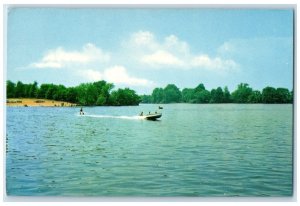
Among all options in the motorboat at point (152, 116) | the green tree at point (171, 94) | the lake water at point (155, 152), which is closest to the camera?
the lake water at point (155, 152)

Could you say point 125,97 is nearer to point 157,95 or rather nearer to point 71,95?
point 157,95

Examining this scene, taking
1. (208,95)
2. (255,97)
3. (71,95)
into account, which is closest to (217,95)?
(208,95)

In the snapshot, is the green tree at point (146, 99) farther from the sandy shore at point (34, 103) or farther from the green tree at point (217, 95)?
the sandy shore at point (34, 103)

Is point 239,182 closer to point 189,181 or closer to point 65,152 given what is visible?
point 189,181

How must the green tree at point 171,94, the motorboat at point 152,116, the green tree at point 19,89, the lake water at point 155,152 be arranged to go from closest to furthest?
the lake water at point 155,152
the green tree at point 19,89
the green tree at point 171,94
the motorboat at point 152,116

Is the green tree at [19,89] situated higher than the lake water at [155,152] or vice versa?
the green tree at [19,89]

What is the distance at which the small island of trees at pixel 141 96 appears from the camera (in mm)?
5004

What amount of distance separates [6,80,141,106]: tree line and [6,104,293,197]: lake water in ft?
0.50

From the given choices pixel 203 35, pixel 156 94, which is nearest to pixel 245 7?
pixel 203 35

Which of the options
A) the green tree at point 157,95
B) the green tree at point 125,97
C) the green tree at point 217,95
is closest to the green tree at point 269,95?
the green tree at point 217,95

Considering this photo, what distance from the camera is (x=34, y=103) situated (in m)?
5.20

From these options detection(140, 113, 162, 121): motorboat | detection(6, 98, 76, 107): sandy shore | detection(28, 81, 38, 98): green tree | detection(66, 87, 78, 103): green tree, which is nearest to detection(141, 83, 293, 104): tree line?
detection(140, 113, 162, 121): motorboat

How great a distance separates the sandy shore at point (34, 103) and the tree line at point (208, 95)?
892mm

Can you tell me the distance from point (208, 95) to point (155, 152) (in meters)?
0.82
